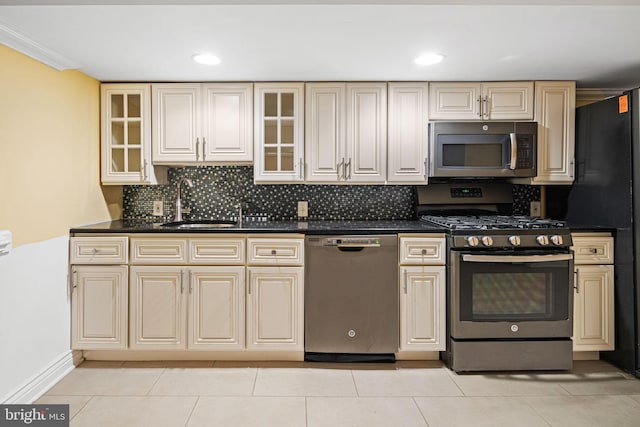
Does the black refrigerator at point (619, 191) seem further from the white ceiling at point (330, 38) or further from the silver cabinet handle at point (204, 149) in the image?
the silver cabinet handle at point (204, 149)

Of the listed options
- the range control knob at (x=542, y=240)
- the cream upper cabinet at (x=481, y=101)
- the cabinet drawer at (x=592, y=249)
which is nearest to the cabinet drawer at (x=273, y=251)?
the cream upper cabinet at (x=481, y=101)

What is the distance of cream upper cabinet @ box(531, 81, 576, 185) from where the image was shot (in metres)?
3.21

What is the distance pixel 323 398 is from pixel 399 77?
2195 millimetres

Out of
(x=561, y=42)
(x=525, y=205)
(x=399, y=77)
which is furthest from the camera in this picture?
(x=525, y=205)

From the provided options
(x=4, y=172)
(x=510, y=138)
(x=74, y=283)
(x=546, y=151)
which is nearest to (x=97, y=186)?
(x=74, y=283)

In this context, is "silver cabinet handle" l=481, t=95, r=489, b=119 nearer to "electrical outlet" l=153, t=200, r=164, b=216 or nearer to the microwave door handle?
the microwave door handle

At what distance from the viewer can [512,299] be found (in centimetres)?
281

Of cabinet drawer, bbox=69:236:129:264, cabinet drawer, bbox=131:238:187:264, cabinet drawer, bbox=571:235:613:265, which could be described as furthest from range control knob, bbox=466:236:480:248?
cabinet drawer, bbox=69:236:129:264

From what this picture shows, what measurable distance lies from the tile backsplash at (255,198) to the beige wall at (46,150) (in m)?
0.43

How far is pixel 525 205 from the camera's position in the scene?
11.8 feet

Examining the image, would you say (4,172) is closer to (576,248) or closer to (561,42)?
(561,42)

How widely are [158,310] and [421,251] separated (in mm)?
1796

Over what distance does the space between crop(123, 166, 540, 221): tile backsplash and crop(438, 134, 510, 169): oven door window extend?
45cm

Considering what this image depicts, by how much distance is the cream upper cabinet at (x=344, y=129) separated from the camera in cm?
321
